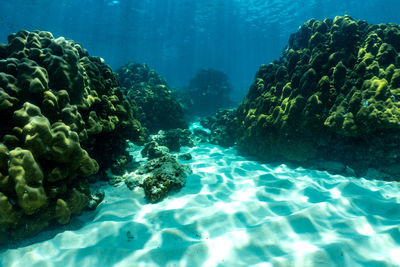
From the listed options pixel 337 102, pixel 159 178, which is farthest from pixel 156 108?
pixel 337 102

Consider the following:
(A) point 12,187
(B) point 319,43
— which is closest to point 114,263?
(A) point 12,187

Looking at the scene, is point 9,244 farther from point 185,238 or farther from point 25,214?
point 185,238

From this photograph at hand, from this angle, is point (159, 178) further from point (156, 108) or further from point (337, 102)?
point (156, 108)

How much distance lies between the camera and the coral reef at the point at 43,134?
2660 millimetres

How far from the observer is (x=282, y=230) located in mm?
2938

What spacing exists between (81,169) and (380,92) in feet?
20.1

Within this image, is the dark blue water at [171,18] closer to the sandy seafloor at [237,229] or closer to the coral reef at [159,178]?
the coral reef at [159,178]

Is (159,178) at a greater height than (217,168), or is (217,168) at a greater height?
(159,178)

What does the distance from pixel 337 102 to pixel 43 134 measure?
19.6ft

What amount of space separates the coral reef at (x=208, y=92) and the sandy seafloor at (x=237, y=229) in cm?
1358

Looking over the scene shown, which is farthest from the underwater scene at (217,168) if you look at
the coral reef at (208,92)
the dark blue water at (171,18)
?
the dark blue water at (171,18)

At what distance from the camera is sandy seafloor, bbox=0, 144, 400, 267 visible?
8.13ft

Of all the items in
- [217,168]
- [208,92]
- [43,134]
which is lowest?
[217,168]

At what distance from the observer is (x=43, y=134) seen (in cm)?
281
